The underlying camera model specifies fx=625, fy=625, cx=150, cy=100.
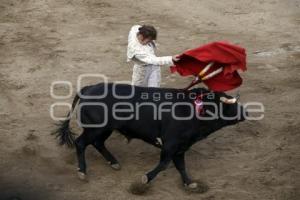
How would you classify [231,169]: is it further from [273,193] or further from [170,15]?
[170,15]

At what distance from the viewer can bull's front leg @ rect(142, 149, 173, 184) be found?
6.66 meters

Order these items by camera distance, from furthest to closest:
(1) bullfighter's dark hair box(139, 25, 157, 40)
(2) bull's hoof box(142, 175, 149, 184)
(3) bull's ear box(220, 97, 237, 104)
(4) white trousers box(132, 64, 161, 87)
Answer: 1. (4) white trousers box(132, 64, 161, 87)
2. (1) bullfighter's dark hair box(139, 25, 157, 40)
3. (2) bull's hoof box(142, 175, 149, 184)
4. (3) bull's ear box(220, 97, 237, 104)

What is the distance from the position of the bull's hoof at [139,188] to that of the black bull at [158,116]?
0.07 m

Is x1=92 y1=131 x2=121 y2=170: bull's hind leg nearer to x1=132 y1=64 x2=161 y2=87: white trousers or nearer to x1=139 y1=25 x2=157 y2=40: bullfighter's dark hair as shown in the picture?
x1=132 y1=64 x2=161 y2=87: white trousers

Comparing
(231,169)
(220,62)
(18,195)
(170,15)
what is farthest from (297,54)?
(18,195)

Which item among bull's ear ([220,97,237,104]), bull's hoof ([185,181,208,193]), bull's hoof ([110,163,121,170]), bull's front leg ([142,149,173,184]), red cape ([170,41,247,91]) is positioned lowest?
bull's hoof ([185,181,208,193])

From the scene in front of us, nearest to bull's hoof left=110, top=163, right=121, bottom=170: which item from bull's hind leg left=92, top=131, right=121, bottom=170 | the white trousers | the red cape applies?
bull's hind leg left=92, top=131, right=121, bottom=170

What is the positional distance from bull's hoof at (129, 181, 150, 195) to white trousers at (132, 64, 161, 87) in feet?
4.37

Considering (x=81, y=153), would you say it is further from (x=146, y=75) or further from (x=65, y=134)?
(x=146, y=75)

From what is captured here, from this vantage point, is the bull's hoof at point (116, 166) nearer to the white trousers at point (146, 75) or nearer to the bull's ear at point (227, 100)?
the white trousers at point (146, 75)

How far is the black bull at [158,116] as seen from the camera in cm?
655

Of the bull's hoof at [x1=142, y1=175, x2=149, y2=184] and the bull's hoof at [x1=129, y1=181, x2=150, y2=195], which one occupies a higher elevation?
the bull's hoof at [x1=142, y1=175, x2=149, y2=184]

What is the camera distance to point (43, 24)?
38.4 ft

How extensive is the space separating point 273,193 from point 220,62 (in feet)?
5.34
